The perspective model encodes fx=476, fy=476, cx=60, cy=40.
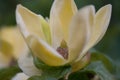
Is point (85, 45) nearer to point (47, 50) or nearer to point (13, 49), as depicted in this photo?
point (47, 50)

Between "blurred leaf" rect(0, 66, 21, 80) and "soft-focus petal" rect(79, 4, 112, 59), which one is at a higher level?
"soft-focus petal" rect(79, 4, 112, 59)

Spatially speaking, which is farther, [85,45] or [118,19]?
[118,19]

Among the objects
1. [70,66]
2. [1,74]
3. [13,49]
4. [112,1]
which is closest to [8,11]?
[112,1]

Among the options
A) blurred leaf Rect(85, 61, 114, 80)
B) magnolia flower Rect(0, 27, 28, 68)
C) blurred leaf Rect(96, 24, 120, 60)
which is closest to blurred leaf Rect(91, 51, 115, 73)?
blurred leaf Rect(85, 61, 114, 80)

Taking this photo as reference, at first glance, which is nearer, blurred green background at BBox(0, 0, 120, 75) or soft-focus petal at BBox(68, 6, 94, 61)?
soft-focus petal at BBox(68, 6, 94, 61)

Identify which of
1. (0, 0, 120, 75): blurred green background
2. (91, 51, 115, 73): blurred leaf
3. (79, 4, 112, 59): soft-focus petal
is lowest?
(0, 0, 120, 75): blurred green background

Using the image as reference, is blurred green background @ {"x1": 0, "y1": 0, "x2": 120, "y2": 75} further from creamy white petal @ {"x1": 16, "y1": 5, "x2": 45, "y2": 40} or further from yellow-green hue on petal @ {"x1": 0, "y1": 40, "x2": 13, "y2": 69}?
creamy white petal @ {"x1": 16, "y1": 5, "x2": 45, "y2": 40}
